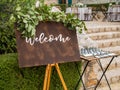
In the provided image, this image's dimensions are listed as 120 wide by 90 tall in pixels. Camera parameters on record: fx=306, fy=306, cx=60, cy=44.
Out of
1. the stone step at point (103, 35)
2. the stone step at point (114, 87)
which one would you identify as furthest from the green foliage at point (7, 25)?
the stone step at point (103, 35)

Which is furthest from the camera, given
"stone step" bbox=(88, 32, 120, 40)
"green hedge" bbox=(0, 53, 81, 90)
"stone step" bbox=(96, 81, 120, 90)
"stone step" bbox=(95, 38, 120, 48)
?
"stone step" bbox=(88, 32, 120, 40)

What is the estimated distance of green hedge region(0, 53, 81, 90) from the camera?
132 inches

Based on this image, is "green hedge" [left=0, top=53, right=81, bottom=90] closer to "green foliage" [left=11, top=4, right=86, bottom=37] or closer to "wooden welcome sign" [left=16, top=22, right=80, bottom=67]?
"wooden welcome sign" [left=16, top=22, right=80, bottom=67]

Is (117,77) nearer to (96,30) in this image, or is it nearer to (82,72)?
(82,72)

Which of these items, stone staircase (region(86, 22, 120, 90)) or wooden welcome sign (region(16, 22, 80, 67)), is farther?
stone staircase (region(86, 22, 120, 90))

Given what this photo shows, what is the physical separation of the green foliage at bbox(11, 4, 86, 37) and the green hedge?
1.46 feet

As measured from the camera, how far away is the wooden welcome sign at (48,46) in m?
3.14

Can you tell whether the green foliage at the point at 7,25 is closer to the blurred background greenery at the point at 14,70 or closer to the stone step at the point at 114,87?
the blurred background greenery at the point at 14,70

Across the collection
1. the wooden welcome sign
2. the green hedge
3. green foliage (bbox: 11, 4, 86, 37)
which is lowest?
the green hedge

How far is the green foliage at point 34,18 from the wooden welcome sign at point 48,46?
0.18 ft

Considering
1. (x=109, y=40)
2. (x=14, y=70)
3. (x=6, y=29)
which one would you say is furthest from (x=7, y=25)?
(x=109, y=40)

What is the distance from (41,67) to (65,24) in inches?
23.7

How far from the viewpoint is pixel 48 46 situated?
329 centimetres

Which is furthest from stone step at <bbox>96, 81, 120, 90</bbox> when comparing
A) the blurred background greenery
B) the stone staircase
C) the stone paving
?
the blurred background greenery
